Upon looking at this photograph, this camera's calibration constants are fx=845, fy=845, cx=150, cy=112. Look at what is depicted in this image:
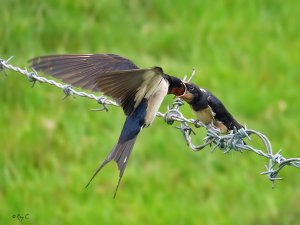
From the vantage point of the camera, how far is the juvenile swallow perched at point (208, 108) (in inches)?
104

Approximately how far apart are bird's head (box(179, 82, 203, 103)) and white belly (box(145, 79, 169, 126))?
6cm

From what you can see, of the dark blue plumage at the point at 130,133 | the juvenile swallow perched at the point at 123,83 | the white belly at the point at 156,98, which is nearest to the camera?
the juvenile swallow perched at the point at 123,83

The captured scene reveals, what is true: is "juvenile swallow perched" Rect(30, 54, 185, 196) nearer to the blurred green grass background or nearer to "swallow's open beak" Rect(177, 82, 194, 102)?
"swallow's open beak" Rect(177, 82, 194, 102)

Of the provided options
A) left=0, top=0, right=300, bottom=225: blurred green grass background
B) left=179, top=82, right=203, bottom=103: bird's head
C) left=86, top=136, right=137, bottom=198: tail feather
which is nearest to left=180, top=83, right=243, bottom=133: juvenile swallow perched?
left=179, top=82, right=203, bottom=103: bird's head

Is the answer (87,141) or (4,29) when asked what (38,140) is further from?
(4,29)

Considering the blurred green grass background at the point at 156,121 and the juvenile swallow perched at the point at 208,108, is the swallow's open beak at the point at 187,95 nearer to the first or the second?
the juvenile swallow perched at the point at 208,108

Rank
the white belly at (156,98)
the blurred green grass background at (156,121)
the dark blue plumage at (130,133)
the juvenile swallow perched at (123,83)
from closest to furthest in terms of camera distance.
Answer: the juvenile swallow perched at (123,83) < the white belly at (156,98) < the dark blue plumage at (130,133) < the blurred green grass background at (156,121)

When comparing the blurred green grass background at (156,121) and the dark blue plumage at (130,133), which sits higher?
the blurred green grass background at (156,121)

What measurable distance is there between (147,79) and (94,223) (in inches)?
71.0

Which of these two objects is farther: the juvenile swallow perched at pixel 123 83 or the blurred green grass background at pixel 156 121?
the blurred green grass background at pixel 156 121

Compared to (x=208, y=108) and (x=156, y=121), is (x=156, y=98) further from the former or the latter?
(x=156, y=121)

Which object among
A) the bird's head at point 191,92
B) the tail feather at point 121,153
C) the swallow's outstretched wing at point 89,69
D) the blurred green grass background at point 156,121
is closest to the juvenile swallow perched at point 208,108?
the bird's head at point 191,92

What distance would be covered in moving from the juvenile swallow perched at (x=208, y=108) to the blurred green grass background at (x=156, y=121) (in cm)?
159

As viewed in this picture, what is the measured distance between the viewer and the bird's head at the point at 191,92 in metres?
2.63
